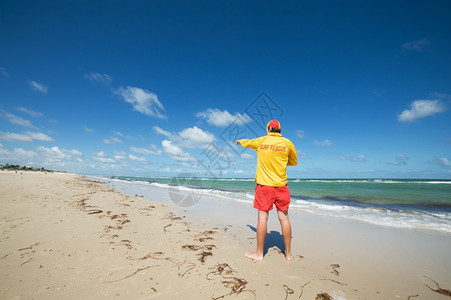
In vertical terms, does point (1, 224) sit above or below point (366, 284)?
above

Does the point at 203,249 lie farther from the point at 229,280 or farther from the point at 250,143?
the point at 250,143

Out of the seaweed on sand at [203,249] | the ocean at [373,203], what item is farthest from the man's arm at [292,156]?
the ocean at [373,203]

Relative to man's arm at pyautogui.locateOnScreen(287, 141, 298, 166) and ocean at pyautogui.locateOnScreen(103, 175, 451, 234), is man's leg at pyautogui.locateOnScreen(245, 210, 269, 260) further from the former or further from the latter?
ocean at pyautogui.locateOnScreen(103, 175, 451, 234)

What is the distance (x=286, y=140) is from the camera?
3.31 meters

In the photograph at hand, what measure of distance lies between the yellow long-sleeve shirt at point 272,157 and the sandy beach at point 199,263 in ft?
4.53

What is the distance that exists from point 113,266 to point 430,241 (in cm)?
675

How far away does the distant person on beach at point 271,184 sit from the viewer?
3.15 meters

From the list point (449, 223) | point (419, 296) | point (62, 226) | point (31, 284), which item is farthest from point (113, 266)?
point (449, 223)

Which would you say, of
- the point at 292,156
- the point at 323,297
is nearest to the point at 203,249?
the point at 323,297

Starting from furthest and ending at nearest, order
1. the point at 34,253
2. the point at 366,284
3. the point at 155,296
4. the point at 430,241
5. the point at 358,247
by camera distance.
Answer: the point at 430,241
the point at 358,247
the point at 34,253
the point at 366,284
the point at 155,296

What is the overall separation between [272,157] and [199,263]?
2081 mm

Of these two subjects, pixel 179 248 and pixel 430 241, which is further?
pixel 430 241

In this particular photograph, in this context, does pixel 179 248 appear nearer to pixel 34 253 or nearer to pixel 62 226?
pixel 34 253

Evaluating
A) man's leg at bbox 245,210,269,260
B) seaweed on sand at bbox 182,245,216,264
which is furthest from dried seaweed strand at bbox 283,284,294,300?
seaweed on sand at bbox 182,245,216,264
